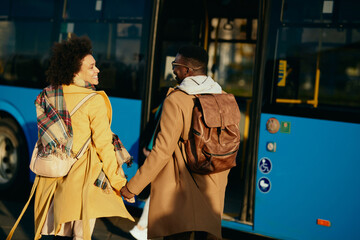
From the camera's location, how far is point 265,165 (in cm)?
459

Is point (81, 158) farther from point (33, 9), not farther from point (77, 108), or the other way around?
point (33, 9)

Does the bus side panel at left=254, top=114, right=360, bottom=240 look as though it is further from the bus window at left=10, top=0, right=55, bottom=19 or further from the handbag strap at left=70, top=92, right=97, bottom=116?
the bus window at left=10, top=0, right=55, bottom=19

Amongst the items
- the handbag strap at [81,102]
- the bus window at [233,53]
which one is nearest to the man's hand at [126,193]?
the handbag strap at [81,102]

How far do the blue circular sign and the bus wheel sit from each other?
331cm

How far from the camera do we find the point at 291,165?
4473 millimetres

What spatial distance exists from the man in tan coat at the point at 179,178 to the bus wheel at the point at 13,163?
3726mm

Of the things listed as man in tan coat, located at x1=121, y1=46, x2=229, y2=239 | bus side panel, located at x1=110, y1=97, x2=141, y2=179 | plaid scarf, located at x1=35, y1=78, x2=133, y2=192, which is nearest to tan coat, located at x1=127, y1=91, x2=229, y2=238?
man in tan coat, located at x1=121, y1=46, x2=229, y2=239

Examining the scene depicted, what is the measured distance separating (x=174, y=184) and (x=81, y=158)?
67 centimetres

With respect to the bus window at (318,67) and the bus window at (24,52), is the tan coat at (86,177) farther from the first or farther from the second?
the bus window at (24,52)

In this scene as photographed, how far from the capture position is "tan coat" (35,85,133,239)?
306 cm

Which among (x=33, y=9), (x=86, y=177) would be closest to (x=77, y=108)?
(x=86, y=177)

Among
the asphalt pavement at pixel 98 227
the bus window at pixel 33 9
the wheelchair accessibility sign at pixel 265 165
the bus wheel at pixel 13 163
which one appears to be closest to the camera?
the wheelchair accessibility sign at pixel 265 165

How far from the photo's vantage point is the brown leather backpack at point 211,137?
9.44 ft

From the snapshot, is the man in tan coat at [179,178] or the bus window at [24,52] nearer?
the man in tan coat at [179,178]
